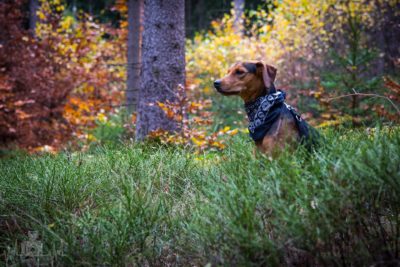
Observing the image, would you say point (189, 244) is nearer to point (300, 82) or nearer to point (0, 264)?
point (0, 264)

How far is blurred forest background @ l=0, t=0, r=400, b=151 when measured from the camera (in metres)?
6.37

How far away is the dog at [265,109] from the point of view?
10.7 feet

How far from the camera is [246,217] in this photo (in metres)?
2.15

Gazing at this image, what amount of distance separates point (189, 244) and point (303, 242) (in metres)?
0.73

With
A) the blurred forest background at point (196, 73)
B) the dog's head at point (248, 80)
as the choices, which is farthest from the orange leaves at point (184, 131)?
the dog's head at point (248, 80)

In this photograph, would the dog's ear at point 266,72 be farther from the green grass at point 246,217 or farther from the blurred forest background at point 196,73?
the blurred forest background at point 196,73

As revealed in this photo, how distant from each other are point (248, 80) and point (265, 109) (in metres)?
0.44

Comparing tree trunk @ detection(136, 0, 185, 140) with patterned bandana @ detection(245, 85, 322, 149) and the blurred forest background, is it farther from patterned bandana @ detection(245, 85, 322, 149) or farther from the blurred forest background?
patterned bandana @ detection(245, 85, 322, 149)

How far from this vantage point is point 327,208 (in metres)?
2.10

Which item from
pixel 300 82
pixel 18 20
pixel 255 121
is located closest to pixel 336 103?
pixel 300 82

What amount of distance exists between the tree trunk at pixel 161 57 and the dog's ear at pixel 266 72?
194 cm

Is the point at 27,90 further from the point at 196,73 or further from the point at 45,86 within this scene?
the point at 196,73

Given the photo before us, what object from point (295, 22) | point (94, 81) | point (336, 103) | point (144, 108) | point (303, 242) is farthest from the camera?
point (295, 22)

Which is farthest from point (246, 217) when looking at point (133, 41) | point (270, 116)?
point (133, 41)
